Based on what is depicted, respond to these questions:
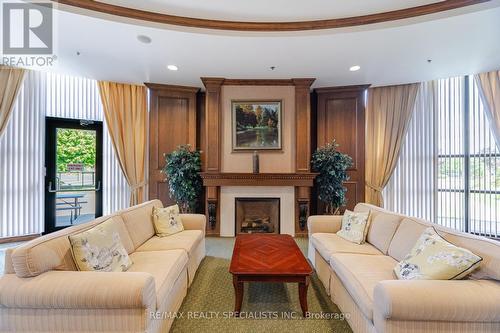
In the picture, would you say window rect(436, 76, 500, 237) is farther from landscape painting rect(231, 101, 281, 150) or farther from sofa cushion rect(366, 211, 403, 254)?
landscape painting rect(231, 101, 281, 150)

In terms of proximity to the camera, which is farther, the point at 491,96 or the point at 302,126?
the point at 302,126

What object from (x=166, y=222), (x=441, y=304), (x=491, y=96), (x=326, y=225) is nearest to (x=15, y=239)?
(x=166, y=222)

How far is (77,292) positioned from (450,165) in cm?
590

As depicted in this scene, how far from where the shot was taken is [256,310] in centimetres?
215

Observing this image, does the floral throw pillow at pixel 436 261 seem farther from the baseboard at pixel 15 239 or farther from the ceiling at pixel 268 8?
the baseboard at pixel 15 239

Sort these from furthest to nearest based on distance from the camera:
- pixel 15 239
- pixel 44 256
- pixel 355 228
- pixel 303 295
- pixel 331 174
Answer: pixel 331 174
pixel 15 239
pixel 355 228
pixel 303 295
pixel 44 256

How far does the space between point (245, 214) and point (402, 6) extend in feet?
12.5

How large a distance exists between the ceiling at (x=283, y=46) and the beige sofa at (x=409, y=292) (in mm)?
2353

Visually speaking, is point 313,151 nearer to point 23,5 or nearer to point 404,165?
point 404,165

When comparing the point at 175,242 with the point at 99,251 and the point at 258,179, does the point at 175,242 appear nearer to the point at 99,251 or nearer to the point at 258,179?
the point at 99,251

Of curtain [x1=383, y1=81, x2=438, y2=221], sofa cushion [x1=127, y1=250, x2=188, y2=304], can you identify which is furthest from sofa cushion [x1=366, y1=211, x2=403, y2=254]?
curtain [x1=383, y1=81, x2=438, y2=221]

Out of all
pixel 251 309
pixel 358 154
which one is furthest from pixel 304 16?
pixel 251 309

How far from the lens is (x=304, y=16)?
287cm

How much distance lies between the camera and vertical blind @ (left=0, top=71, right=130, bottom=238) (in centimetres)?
392
